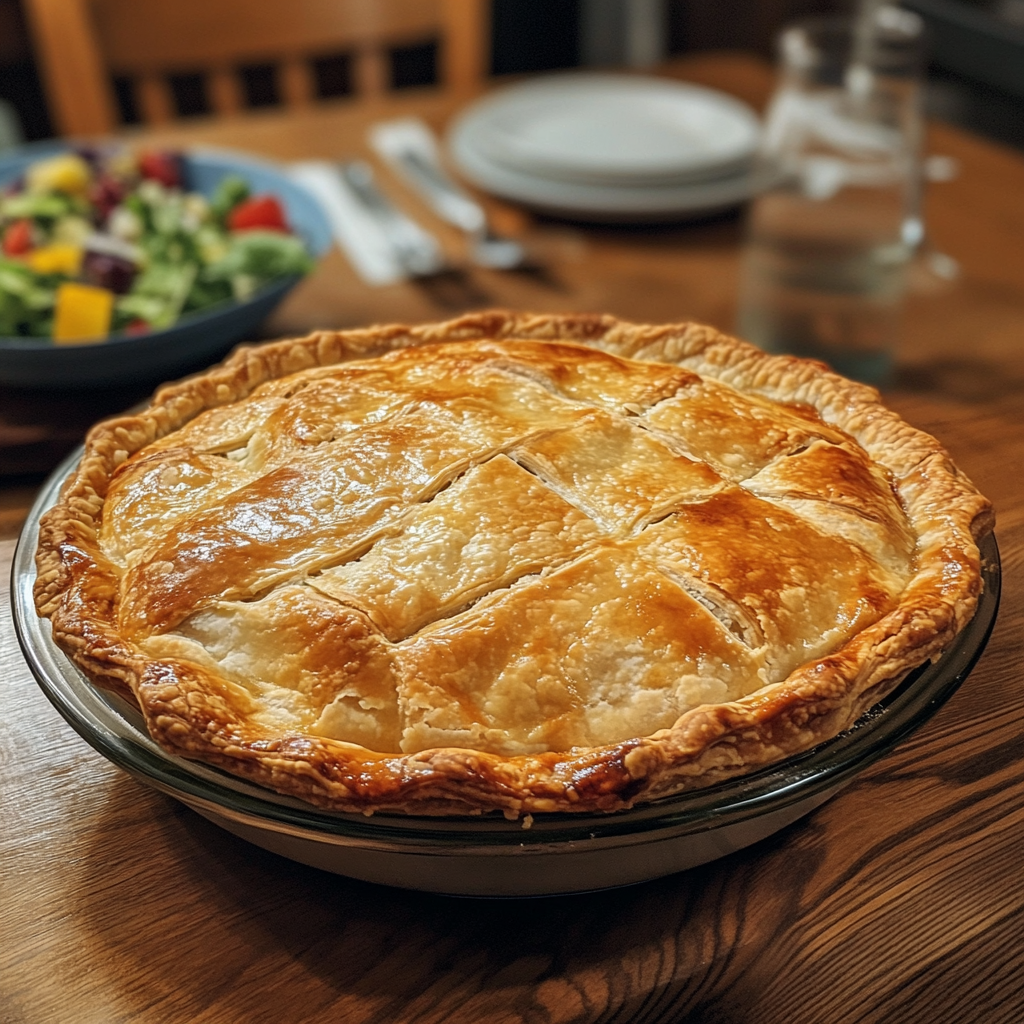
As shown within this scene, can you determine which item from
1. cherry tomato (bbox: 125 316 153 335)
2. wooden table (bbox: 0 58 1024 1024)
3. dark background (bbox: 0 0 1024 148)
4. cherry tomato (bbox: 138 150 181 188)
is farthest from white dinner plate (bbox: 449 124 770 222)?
dark background (bbox: 0 0 1024 148)

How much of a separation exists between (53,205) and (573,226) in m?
1.07

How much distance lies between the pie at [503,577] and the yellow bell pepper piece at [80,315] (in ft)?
2.08

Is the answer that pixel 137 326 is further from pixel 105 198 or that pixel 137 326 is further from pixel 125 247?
pixel 105 198

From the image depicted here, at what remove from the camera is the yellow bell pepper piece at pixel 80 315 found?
5.57 feet

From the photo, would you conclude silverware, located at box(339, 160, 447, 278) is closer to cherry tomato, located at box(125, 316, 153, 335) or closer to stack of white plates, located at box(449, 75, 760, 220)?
stack of white plates, located at box(449, 75, 760, 220)

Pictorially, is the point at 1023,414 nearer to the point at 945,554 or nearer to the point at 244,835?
the point at 945,554

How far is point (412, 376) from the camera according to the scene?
1.18 meters

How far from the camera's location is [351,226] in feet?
7.36

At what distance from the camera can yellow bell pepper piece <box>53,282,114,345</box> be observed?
1.70 m

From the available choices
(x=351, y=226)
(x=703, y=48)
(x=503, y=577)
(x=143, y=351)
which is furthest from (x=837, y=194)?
(x=703, y=48)

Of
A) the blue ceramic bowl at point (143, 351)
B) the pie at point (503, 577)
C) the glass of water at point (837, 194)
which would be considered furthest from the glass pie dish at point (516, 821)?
the glass of water at point (837, 194)

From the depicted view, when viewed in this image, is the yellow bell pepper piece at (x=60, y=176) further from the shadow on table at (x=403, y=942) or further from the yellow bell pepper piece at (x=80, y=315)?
the shadow on table at (x=403, y=942)

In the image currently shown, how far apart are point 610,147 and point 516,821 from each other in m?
2.01

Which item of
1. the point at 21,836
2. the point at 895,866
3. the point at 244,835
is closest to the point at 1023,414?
the point at 895,866
